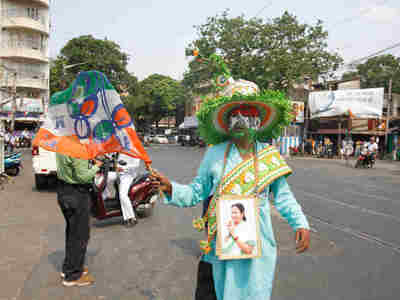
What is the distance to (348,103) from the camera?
26.7 meters

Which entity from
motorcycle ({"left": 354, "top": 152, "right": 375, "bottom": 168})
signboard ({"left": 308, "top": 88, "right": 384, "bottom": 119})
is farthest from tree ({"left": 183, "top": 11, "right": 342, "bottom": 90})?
motorcycle ({"left": 354, "top": 152, "right": 375, "bottom": 168})

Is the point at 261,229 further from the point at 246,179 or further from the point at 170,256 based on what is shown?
the point at 170,256

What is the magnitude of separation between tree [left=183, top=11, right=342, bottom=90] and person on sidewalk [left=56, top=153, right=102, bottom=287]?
2442cm

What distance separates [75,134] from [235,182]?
1.29m

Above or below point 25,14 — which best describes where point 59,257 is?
below

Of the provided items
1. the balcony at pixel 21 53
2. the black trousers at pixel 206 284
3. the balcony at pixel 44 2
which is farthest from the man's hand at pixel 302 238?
the balcony at pixel 44 2

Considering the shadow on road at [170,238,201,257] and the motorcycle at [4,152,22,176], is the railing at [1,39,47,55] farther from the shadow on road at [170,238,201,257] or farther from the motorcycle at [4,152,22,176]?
the shadow on road at [170,238,201,257]

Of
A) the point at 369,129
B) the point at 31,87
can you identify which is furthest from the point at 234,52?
the point at 31,87

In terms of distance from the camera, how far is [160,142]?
5356 centimetres

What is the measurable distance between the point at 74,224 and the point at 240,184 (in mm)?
2227

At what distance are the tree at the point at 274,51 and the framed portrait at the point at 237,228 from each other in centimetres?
2586

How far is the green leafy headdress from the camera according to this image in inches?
95.5

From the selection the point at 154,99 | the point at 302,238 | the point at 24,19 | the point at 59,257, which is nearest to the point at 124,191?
the point at 59,257

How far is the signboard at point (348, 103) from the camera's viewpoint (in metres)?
25.6
